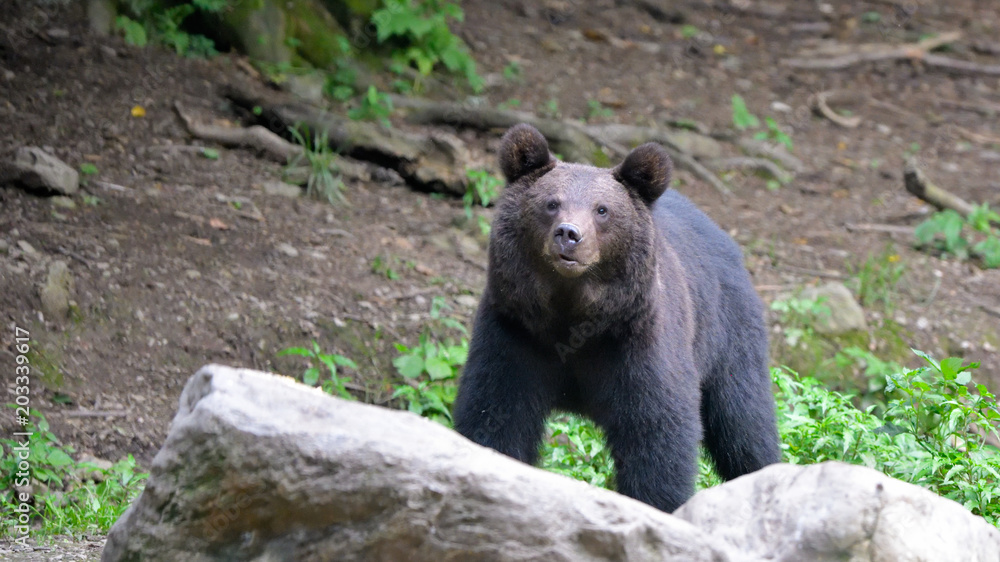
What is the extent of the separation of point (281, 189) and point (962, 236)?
21.2ft

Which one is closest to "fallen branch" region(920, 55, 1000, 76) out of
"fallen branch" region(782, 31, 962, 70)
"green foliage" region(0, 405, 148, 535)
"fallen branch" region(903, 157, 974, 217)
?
"fallen branch" region(782, 31, 962, 70)

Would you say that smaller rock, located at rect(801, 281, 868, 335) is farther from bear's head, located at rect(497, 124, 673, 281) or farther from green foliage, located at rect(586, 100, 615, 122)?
bear's head, located at rect(497, 124, 673, 281)

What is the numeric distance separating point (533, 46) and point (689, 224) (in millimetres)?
7203

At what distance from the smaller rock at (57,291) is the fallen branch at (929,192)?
7493 mm

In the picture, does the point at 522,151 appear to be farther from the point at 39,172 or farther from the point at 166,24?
the point at 166,24

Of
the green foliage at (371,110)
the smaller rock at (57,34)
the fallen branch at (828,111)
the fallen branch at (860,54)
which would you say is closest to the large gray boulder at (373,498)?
the green foliage at (371,110)

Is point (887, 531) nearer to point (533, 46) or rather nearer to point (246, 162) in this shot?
point (246, 162)

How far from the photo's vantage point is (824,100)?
12586 millimetres

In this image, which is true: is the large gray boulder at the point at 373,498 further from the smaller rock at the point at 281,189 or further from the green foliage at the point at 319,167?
the green foliage at the point at 319,167

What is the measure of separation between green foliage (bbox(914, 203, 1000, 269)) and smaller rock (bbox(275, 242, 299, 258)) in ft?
19.3

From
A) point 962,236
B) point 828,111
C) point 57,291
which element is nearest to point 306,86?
point 57,291

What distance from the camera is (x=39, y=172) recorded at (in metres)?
6.80

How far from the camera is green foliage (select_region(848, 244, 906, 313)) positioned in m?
8.45

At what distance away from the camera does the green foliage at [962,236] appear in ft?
31.2
